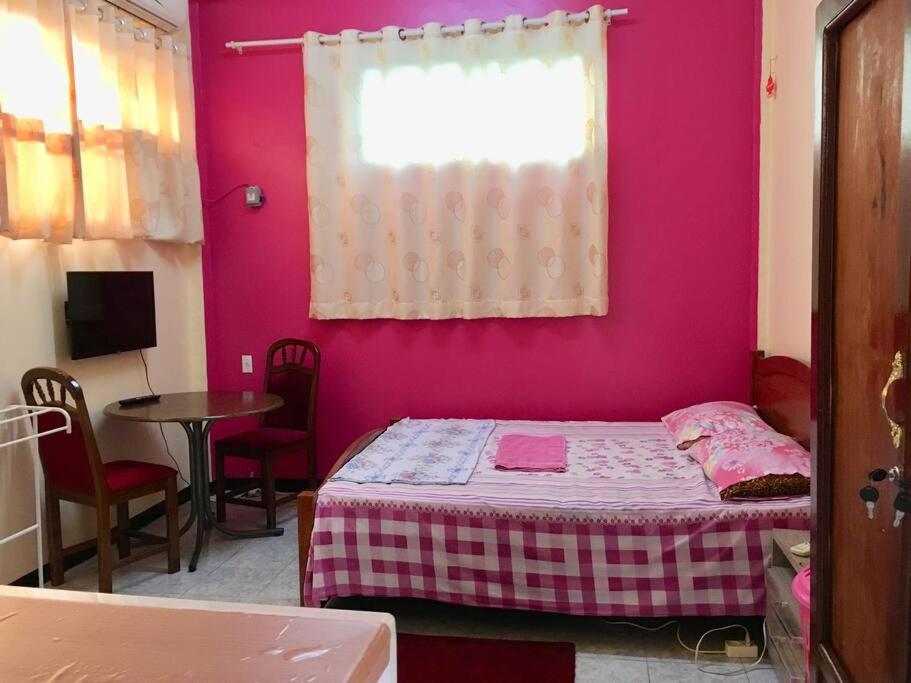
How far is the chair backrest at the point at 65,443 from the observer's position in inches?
108

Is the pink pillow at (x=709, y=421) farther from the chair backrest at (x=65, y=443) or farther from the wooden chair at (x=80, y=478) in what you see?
the chair backrest at (x=65, y=443)

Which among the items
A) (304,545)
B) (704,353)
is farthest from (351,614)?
(704,353)

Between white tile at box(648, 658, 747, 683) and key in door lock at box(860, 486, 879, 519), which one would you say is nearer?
key in door lock at box(860, 486, 879, 519)

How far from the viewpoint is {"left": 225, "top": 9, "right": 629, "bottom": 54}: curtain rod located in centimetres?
365

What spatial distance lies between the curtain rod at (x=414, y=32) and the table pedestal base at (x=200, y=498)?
219 centimetres

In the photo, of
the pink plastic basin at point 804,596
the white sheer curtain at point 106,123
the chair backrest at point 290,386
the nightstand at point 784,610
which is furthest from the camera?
the chair backrest at point 290,386

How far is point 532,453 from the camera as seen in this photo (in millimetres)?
3074

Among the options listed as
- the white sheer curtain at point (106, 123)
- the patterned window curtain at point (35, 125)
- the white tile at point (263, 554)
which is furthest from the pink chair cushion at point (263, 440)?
the patterned window curtain at point (35, 125)

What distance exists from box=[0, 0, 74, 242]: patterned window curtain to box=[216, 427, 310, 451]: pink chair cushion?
126 centimetres

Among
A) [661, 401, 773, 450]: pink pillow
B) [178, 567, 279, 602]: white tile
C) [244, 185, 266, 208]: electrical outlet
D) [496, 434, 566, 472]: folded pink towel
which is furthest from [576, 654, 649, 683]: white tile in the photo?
[244, 185, 266, 208]: electrical outlet

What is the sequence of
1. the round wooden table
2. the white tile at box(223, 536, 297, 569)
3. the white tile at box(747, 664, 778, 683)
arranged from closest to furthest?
the white tile at box(747, 664, 778, 683)
the round wooden table
the white tile at box(223, 536, 297, 569)

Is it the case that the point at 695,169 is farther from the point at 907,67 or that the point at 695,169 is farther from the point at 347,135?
the point at 907,67

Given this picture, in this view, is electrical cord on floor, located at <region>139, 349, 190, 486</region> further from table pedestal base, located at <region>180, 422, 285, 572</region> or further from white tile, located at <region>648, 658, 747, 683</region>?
white tile, located at <region>648, 658, 747, 683</region>

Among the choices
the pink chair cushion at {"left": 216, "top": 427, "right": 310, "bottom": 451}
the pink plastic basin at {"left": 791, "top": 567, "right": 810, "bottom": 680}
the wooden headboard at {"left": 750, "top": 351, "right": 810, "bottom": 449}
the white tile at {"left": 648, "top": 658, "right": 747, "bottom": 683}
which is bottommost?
the white tile at {"left": 648, "top": 658, "right": 747, "bottom": 683}
